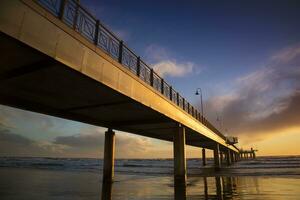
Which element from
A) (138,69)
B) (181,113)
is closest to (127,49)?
(138,69)

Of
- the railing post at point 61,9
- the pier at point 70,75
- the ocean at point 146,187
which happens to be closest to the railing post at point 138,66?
the pier at point 70,75

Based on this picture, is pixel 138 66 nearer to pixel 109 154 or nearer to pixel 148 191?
pixel 148 191

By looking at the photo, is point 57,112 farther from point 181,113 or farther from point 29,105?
point 181,113

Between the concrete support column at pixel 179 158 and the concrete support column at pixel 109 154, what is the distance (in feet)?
21.8

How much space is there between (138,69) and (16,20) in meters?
8.93

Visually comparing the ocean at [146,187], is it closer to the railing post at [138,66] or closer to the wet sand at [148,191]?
the wet sand at [148,191]

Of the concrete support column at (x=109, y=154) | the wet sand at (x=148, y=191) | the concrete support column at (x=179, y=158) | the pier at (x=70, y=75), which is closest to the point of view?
the pier at (x=70, y=75)

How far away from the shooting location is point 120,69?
13.2m

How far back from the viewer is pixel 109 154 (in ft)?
81.1

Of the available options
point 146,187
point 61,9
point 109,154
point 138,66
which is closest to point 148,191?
point 146,187

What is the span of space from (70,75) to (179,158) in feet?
47.8

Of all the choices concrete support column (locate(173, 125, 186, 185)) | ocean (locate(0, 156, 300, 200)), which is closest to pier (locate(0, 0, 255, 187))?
concrete support column (locate(173, 125, 186, 185))

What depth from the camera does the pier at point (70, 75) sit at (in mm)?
8031

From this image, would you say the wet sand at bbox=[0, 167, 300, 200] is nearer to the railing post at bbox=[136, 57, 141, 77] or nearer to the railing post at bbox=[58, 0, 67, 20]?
the railing post at bbox=[136, 57, 141, 77]
